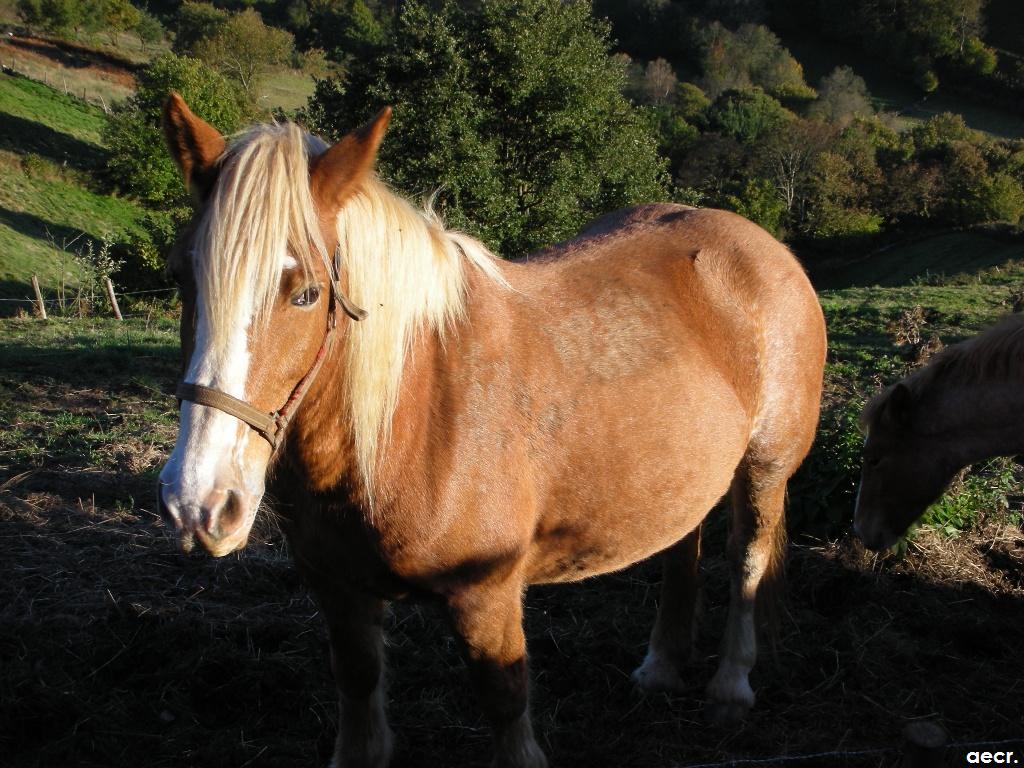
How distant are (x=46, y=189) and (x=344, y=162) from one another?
3264 cm

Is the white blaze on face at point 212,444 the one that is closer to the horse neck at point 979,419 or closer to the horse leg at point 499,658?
the horse leg at point 499,658

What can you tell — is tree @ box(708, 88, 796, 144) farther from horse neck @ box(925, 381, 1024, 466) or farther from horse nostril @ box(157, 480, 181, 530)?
horse nostril @ box(157, 480, 181, 530)

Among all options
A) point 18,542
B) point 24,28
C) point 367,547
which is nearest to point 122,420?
point 18,542

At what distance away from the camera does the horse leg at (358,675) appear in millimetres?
2631

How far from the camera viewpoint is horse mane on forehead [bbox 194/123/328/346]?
67.6 inches

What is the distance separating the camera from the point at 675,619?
3.66 m

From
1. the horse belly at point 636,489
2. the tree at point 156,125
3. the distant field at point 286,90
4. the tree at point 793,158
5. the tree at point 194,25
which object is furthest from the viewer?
the tree at point 194,25

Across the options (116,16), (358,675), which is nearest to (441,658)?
(358,675)

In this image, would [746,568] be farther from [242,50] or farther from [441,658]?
[242,50]

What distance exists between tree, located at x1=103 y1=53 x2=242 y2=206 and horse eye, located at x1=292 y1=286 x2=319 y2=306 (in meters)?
30.1

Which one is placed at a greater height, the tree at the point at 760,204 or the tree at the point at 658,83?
the tree at the point at 658,83

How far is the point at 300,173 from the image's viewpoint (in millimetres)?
1863

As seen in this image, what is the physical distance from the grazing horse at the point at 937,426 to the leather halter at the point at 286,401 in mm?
Answer: 2635

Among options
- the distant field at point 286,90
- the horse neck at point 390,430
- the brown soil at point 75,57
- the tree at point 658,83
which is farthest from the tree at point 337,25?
the horse neck at point 390,430
